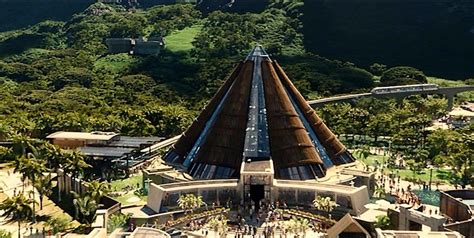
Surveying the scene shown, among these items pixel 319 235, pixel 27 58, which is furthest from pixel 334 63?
pixel 319 235

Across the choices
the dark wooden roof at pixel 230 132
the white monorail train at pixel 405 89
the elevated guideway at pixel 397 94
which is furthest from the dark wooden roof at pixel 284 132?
the white monorail train at pixel 405 89

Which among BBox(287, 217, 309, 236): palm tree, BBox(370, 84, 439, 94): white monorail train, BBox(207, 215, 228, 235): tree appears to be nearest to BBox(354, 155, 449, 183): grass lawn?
BBox(287, 217, 309, 236): palm tree

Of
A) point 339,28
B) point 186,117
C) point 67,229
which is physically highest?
point 339,28

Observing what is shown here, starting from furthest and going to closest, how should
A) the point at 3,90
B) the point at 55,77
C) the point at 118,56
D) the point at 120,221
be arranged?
the point at 118,56
the point at 55,77
the point at 3,90
the point at 120,221

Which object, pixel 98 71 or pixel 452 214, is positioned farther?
pixel 98 71

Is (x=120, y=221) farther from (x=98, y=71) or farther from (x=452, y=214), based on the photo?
(x=98, y=71)

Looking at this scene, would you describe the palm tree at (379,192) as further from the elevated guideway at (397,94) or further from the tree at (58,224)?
the elevated guideway at (397,94)
